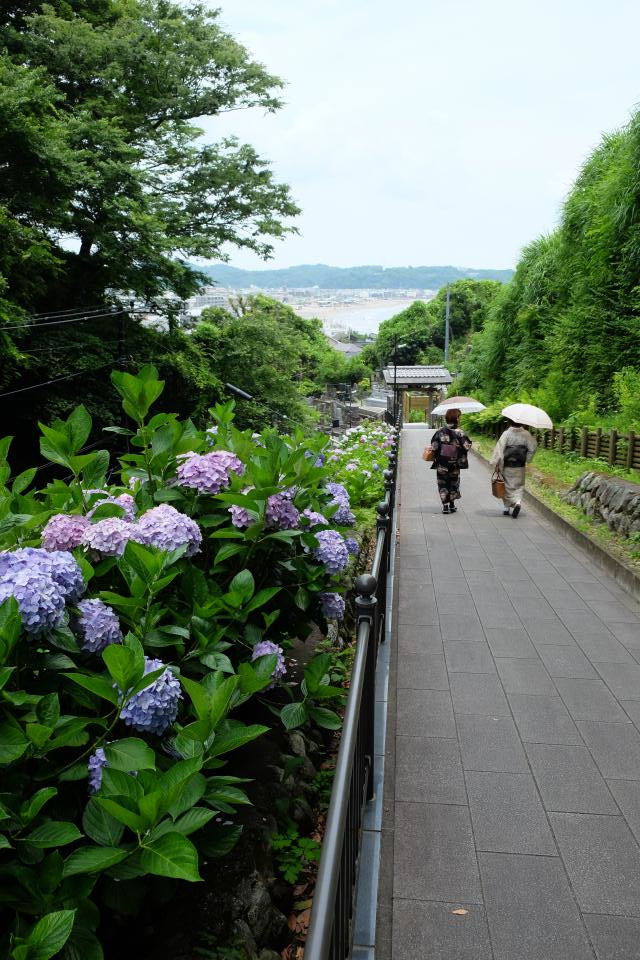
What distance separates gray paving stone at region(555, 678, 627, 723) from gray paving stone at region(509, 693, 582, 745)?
3.1 inches

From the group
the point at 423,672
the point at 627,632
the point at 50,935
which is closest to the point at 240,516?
the point at 50,935

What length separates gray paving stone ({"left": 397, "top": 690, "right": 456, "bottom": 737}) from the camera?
13.3 feet

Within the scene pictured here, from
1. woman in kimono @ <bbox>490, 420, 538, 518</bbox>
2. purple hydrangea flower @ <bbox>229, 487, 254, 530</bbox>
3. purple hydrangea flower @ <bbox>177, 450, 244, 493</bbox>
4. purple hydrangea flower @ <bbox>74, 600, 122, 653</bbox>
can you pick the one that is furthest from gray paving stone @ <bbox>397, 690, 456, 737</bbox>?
woman in kimono @ <bbox>490, 420, 538, 518</bbox>

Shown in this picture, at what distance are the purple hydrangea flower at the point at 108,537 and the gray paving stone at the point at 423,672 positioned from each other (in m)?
2.96

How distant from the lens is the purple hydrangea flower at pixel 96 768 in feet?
5.91

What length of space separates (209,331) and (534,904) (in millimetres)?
21464

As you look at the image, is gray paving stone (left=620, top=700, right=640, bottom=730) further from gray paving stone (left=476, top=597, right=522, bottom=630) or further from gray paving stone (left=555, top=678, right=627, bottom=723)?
gray paving stone (left=476, top=597, right=522, bottom=630)

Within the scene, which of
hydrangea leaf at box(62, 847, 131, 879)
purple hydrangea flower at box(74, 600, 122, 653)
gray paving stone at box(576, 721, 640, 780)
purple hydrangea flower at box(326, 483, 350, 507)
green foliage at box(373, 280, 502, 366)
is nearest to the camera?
hydrangea leaf at box(62, 847, 131, 879)

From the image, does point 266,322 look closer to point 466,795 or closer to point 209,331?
point 209,331

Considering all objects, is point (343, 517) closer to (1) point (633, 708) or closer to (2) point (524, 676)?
(2) point (524, 676)

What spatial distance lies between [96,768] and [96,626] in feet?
1.27

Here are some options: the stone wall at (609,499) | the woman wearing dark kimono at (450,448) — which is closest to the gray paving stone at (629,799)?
the stone wall at (609,499)

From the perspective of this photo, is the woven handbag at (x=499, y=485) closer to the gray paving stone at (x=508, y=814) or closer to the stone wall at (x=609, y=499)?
the stone wall at (x=609, y=499)

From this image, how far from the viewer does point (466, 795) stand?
3.40 m
